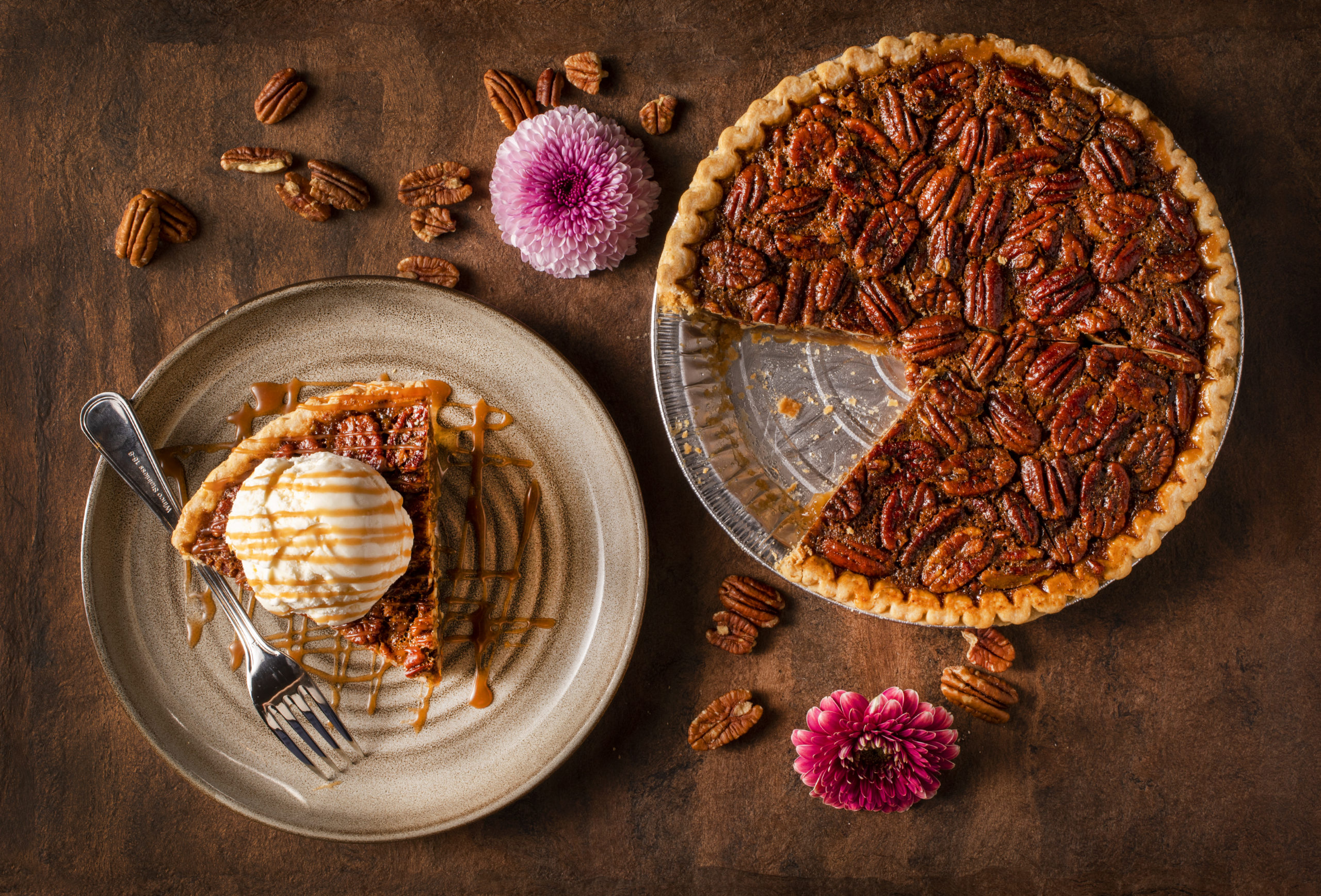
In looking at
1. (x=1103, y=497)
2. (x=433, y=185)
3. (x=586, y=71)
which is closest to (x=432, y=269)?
(x=433, y=185)

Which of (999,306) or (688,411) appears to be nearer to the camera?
(999,306)

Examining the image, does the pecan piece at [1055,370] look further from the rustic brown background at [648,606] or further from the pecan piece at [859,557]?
the rustic brown background at [648,606]

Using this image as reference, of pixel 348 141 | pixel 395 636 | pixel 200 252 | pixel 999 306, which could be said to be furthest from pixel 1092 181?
pixel 200 252

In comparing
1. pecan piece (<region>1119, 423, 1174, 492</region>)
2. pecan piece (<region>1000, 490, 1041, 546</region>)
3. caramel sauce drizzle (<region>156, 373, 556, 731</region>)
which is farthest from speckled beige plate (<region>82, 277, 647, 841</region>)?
pecan piece (<region>1119, 423, 1174, 492</region>)

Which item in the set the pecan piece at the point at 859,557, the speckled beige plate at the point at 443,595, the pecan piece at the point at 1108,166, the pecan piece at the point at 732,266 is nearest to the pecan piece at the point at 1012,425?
the pecan piece at the point at 859,557

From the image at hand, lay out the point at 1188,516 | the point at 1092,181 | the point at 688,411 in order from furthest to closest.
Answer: the point at 1188,516 → the point at 688,411 → the point at 1092,181

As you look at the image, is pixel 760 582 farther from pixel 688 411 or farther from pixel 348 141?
pixel 348 141

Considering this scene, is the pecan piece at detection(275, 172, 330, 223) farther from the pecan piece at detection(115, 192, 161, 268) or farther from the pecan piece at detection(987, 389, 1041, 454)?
the pecan piece at detection(987, 389, 1041, 454)
